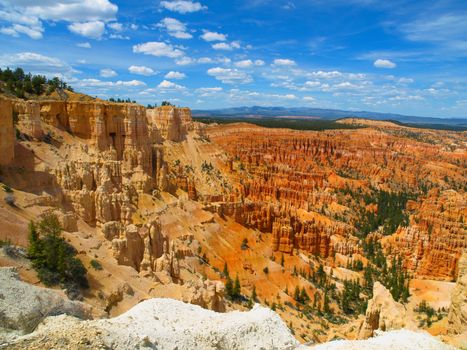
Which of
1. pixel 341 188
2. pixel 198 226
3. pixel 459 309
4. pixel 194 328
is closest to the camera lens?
pixel 194 328

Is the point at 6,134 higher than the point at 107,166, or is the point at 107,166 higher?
the point at 6,134

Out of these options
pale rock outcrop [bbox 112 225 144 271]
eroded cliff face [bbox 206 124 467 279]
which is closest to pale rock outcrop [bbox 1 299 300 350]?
pale rock outcrop [bbox 112 225 144 271]

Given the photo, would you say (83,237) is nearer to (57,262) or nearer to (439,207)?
(57,262)

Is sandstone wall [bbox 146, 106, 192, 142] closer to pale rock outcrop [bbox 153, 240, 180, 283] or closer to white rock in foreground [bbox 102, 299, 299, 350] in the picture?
pale rock outcrop [bbox 153, 240, 180, 283]

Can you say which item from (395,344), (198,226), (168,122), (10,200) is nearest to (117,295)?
(10,200)

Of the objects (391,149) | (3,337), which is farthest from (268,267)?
(391,149)

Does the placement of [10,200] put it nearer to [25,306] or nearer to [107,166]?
[25,306]

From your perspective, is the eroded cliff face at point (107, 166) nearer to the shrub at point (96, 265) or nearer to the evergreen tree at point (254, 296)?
the shrub at point (96, 265)
